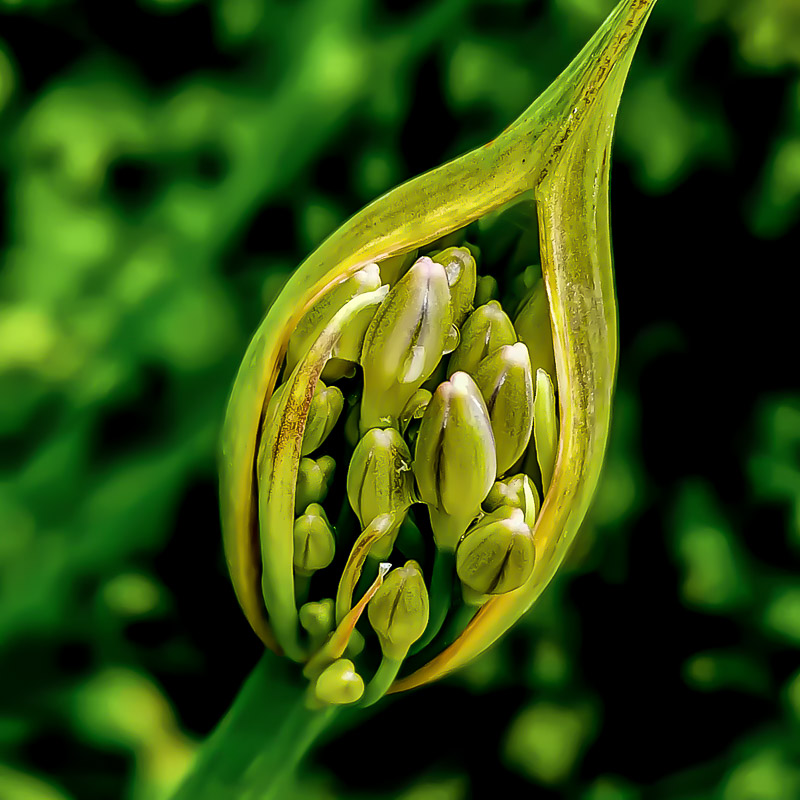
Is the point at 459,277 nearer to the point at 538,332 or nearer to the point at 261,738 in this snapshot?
the point at 538,332

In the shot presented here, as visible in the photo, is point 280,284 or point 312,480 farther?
point 280,284

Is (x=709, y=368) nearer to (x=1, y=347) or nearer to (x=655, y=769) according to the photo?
(x=655, y=769)

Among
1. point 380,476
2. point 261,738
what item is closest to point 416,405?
point 380,476

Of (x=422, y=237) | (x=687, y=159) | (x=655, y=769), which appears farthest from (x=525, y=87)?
(x=655, y=769)

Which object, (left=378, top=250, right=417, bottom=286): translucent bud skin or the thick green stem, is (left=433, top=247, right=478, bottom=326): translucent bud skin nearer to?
(left=378, top=250, right=417, bottom=286): translucent bud skin

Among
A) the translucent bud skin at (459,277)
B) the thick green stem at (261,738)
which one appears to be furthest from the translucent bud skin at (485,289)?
the thick green stem at (261,738)

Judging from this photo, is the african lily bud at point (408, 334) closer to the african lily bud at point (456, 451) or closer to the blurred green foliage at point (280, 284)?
the african lily bud at point (456, 451)

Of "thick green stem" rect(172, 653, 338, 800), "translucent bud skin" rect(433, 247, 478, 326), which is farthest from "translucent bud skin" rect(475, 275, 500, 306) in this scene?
"thick green stem" rect(172, 653, 338, 800)
